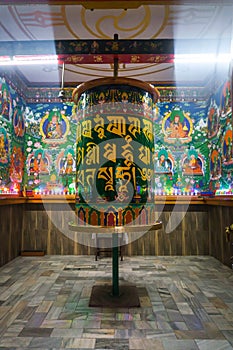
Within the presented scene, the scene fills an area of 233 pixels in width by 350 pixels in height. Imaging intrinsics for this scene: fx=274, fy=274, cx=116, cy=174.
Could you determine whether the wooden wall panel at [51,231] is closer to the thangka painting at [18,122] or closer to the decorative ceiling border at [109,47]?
the thangka painting at [18,122]

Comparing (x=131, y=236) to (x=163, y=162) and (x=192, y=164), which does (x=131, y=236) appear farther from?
(x=192, y=164)

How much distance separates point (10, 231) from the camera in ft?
17.6

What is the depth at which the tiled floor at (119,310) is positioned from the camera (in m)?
2.18

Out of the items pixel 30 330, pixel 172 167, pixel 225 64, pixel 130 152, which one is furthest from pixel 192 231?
pixel 30 330

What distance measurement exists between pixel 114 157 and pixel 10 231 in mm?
3568

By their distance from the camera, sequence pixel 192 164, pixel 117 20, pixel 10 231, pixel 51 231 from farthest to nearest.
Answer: pixel 192 164 → pixel 51 231 → pixel 10 231 → pixel 117 20

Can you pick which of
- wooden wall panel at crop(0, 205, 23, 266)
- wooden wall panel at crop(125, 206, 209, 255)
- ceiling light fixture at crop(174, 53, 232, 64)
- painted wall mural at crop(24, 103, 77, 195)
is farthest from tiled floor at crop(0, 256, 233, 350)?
ceiling light fixture at crop(174, 53, 232, 64)

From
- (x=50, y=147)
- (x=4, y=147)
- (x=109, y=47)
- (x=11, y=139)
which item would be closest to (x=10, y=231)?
(x=4, y=147)

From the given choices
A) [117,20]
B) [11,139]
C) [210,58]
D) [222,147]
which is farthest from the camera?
[11,139]

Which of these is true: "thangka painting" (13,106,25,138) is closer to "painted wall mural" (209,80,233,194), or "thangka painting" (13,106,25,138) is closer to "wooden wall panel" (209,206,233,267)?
"painted wall mural" (209,80,233,194)

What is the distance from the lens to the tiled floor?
2.18m

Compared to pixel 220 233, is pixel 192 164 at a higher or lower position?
higher

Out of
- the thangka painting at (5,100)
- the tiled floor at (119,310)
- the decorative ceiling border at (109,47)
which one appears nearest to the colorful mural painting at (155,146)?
the thangka painting at (5,100)

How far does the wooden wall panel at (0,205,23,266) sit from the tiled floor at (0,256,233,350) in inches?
18.2
